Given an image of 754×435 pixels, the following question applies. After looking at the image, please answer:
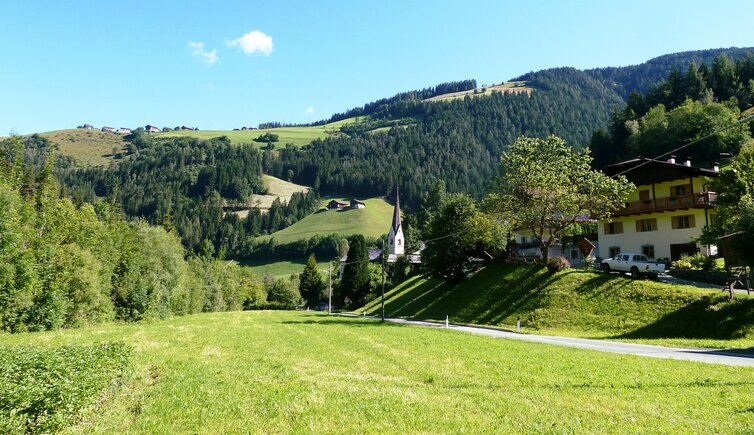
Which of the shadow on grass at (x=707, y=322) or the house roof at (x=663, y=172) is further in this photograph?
the house roof at (x=663, y=172)

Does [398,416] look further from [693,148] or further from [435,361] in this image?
[693,148]

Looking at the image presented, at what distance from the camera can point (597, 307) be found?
37.9 metres

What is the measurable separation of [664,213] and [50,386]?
5557 centimetres

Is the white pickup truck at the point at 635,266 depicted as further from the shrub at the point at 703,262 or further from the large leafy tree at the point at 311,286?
the large leafy tree at the point at 311,286

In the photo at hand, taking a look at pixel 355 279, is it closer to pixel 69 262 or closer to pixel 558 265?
pixel 558 265

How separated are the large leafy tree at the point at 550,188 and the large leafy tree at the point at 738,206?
7769mm

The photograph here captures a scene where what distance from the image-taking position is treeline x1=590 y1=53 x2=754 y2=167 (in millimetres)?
87312

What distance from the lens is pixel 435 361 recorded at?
1742 cm

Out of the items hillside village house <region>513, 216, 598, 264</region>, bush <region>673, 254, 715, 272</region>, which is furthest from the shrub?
hillside village house <region>513, 216, 598, 264</region>

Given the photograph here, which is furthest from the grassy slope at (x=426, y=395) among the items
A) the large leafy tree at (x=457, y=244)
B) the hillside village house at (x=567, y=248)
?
the hillside village house at (x=567, y=248)

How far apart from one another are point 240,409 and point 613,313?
34119 mm

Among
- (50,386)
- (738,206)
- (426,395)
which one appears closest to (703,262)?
(738,206)

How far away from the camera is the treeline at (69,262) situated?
32.9 metres

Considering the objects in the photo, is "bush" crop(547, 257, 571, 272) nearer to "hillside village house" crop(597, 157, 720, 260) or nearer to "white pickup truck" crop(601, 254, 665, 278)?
"white pickup truck" crop(601, 254, 665, 278)
